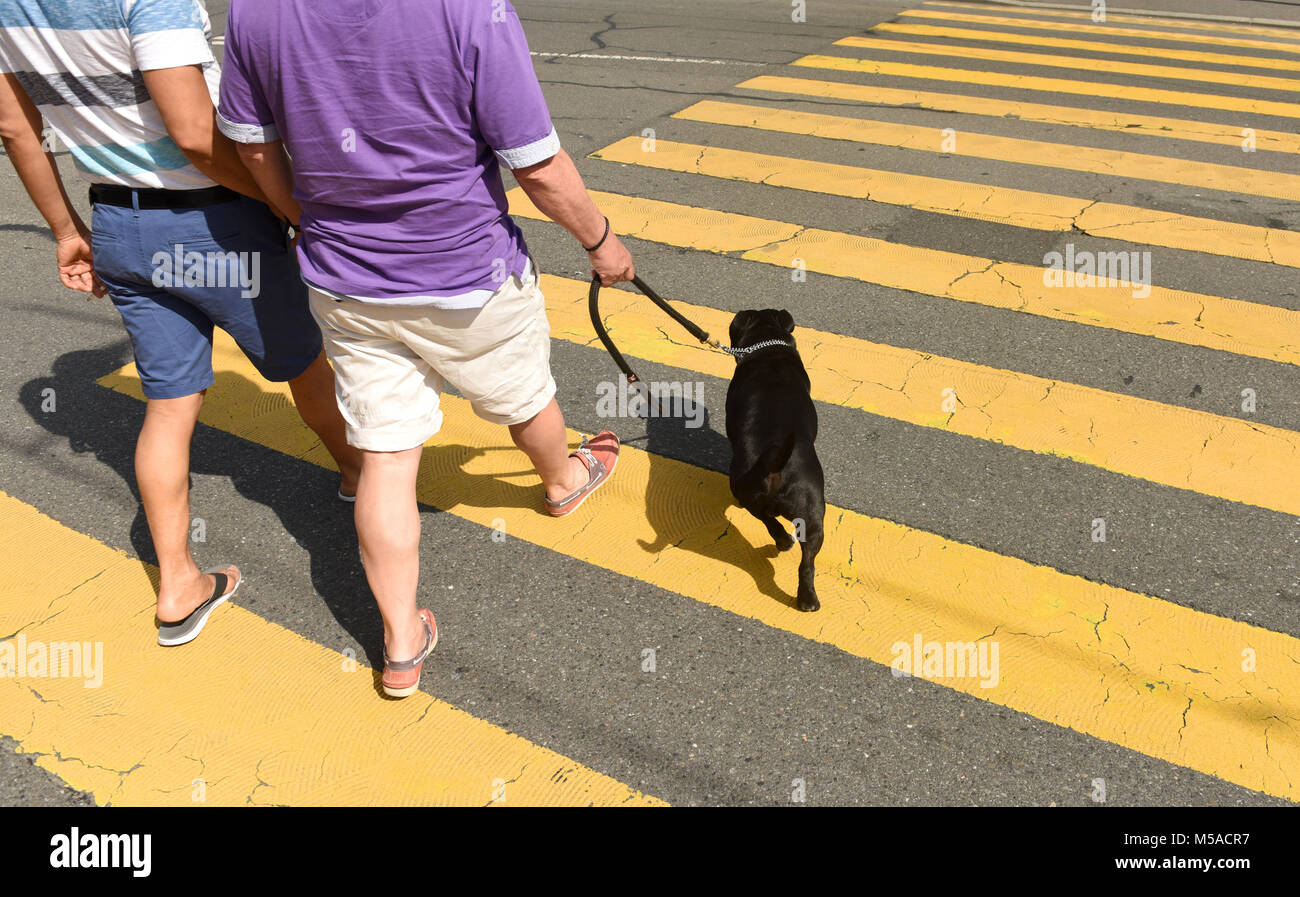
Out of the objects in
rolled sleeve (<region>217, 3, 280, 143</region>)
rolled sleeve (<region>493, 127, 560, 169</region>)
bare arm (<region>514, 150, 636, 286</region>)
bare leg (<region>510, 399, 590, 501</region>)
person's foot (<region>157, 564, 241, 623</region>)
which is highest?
rolled sleeve (<region>217, 3, 280, 143</region>)

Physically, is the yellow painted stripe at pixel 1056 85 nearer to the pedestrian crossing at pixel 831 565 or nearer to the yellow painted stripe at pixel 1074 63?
the yellow painted stripe at pixel 1074 63

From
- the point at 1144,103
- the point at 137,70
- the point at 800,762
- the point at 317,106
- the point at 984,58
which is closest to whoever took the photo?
the point at 317,106

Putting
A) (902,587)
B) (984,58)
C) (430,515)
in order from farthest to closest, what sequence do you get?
(984,58)
(430,515)
(902,587)

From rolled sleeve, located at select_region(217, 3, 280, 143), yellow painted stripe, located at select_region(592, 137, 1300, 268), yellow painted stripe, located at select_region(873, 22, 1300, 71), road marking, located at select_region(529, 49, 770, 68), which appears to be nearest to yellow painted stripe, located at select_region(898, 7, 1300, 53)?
yellow painted stripe, located at select_region(873, 22, 1300, 71)

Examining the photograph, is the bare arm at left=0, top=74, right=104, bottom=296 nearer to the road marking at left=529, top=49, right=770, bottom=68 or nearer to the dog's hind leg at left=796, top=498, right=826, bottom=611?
the dog's hind leg at left=796, top=498, right=826, bottom=611

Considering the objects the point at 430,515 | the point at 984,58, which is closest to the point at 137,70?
the point at 430,515

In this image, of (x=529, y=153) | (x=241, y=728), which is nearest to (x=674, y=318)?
(x=529, y=153)

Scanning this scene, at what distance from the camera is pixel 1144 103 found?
26.7ft

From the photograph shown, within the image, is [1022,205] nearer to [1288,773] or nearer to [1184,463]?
[1184,463]

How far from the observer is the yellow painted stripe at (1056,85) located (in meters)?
8.06

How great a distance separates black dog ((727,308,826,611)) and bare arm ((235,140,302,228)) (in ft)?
5.02

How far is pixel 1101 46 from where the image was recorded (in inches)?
402

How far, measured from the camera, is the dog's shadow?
338 centimetres
